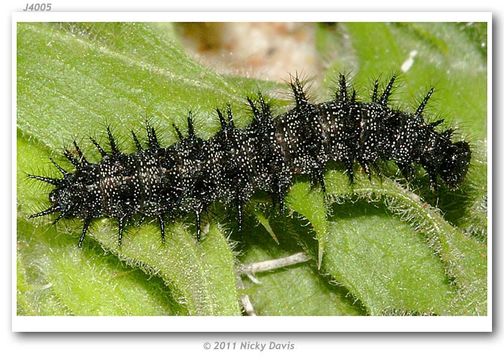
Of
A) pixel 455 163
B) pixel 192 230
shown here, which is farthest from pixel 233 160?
pixel 455 163

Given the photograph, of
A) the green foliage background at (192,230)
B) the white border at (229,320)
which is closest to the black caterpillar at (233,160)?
the green foliage background at (192,230)

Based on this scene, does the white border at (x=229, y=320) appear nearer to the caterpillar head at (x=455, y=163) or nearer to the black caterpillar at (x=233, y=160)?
the caterpillar head at (x=455, y=163)

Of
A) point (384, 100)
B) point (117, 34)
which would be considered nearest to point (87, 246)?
point (117, 34)

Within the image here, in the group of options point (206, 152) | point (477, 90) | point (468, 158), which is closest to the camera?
point (206, 152)

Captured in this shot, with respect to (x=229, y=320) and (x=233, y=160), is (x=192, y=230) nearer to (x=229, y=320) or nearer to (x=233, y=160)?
(x=233, y=160)

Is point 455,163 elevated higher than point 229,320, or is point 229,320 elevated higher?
point 455,163

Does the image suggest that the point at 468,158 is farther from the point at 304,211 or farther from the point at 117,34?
the point at 117,34

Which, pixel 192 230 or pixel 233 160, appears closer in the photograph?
pixel 233 160

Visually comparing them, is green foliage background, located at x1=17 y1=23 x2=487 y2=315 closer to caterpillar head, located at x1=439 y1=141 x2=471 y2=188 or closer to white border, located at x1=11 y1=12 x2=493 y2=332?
white border, located at x1=11 y1=12 x2=493 y2=332
